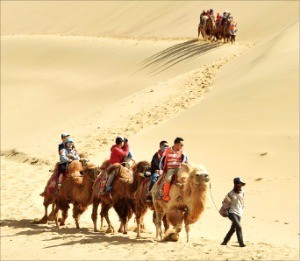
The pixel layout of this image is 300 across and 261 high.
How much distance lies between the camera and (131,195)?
16.0m

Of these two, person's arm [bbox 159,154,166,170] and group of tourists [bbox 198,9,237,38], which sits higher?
group of tourists [bbox 198,9,237,38]

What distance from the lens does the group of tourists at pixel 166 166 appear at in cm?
1397

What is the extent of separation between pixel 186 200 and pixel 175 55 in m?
29.6

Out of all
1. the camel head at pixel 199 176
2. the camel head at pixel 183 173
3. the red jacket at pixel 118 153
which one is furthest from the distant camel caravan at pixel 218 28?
the camel head at pixel 199 176

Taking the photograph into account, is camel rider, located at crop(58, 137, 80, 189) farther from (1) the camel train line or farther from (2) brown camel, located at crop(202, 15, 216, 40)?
(2) brown camel, located at crop(202, 15, 216, 40)

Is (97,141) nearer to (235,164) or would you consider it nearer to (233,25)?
(235,164)

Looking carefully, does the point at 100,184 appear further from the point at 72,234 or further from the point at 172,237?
the point at 172,237

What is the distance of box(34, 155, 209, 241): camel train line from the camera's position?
14.0 meters

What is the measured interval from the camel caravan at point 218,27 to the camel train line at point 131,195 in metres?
25.0

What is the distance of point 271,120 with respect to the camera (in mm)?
25297

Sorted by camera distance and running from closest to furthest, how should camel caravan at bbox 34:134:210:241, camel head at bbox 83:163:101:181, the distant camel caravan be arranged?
1. camel caravan at bbox 34:134:210:241
2. camel head at bbox 83:163:101:181
3. the distant camel caravan

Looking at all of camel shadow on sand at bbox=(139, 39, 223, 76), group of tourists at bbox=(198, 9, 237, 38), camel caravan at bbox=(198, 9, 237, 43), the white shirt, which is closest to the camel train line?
the white shirt

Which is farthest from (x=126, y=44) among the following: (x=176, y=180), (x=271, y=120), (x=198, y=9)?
(x=176, y=180)

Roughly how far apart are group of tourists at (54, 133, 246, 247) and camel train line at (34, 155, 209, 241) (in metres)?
0.13
